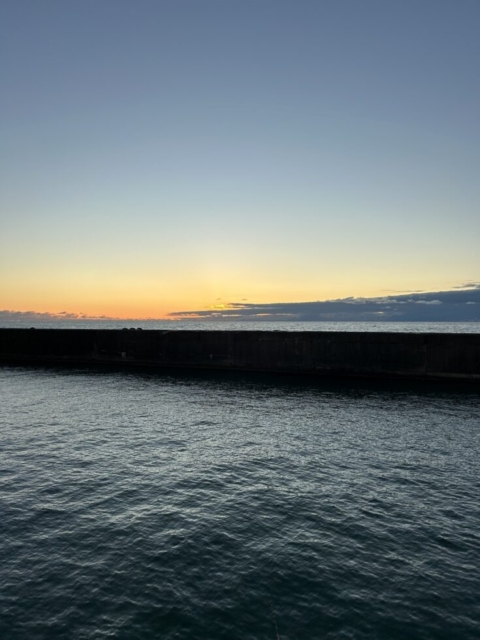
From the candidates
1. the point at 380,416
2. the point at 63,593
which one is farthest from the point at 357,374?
the point at 63,593

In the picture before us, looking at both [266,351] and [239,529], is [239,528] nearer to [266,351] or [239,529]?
[239,529]

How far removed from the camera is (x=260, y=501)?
43.1 feet

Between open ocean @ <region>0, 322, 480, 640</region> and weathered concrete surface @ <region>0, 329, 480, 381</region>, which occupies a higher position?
weathered concrete surface @ <region>0, 329, 480, 381</region>

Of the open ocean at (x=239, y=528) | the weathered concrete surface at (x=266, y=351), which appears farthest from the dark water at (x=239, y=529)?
the weathered concrete surface at (x=266, y=351)

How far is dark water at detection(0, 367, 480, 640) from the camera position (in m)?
8.23

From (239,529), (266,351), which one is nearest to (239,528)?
(239,529)

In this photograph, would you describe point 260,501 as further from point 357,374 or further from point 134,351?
point 134,351

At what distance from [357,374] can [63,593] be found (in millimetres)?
33595

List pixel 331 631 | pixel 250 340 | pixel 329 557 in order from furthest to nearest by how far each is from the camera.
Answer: pixel 250 340
pixel 329 557
pixel 331 631

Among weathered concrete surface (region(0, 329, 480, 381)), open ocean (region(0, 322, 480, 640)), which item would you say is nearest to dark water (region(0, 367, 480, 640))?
open ocean (region(0, 322, 480, 640))

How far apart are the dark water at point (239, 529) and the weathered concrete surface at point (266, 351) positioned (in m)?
13.8

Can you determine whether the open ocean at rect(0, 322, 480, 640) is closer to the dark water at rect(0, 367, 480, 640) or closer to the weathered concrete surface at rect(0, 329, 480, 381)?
the dark water at rect(0, 367, 480, 640)

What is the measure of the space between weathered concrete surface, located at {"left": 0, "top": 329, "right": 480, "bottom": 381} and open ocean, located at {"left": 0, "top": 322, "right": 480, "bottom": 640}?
547 inches

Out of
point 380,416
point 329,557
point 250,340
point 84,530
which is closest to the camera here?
point 329,557
